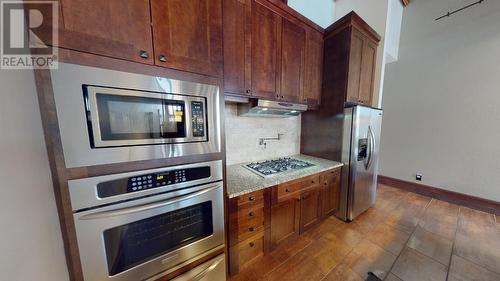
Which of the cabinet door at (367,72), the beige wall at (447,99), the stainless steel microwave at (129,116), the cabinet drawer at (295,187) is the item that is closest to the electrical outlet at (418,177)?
the beige wall at (447,99)

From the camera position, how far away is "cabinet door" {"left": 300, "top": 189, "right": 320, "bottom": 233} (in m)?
1.85

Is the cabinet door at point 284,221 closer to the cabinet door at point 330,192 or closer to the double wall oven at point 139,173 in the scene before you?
the cabinet door at point 330,192

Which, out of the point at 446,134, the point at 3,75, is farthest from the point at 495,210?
the point at 3,75

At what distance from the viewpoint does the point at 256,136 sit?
7.11 feet

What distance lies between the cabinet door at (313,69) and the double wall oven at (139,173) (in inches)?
57.9

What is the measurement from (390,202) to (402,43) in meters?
3.03

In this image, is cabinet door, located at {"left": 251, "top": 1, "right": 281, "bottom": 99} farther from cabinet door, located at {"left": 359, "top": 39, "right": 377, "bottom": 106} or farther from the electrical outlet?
the electrical outlet

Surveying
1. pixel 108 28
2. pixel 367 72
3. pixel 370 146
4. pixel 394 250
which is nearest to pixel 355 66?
pixel 367 72

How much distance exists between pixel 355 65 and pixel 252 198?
208 centimetres

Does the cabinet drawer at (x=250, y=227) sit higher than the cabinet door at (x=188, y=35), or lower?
lower

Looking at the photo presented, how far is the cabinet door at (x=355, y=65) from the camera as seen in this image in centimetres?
198

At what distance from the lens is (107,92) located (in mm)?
749

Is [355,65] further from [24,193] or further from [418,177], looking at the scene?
[24,193]
